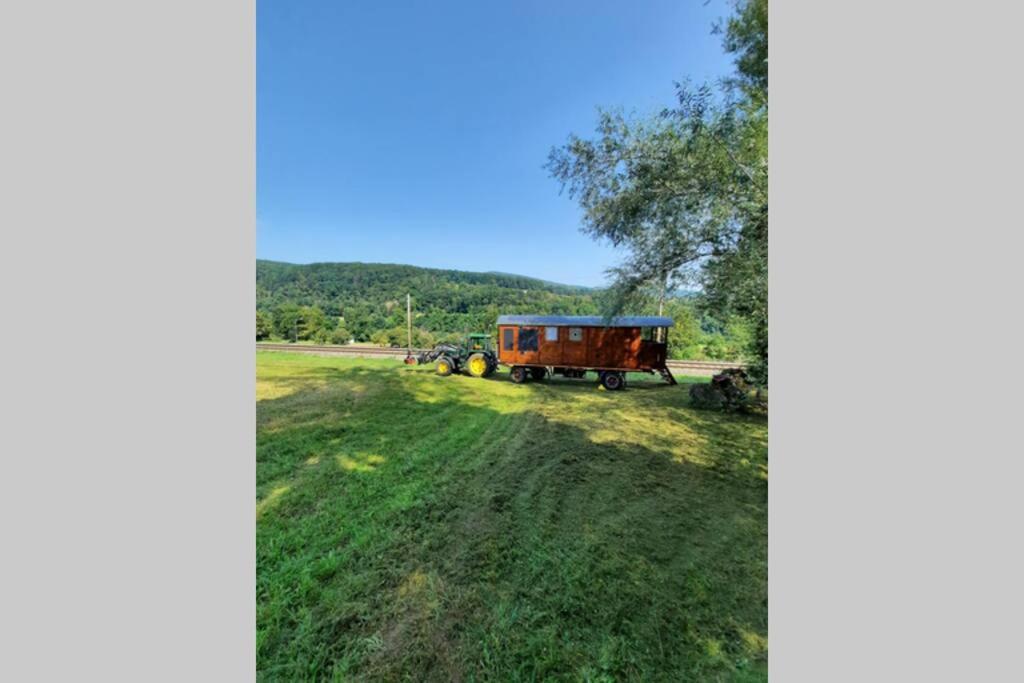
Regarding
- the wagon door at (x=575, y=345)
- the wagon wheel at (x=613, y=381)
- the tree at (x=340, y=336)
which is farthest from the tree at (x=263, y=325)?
the wagon wheel at (x=613, y=381)

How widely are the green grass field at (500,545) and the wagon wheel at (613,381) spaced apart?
1.76 m

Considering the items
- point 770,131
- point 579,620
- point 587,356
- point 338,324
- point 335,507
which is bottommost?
point 579,620

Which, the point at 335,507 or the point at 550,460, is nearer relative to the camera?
the point at 335,507

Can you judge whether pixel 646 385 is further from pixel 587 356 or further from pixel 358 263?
pixel 358 263

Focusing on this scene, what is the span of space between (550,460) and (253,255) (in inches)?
94.2

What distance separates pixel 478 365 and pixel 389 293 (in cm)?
233

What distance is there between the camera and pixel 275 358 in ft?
8.18

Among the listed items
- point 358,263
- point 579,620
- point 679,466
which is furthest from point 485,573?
point 358,263

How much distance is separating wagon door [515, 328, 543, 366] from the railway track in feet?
5.47

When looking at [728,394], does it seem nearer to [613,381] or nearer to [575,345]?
[613,381]

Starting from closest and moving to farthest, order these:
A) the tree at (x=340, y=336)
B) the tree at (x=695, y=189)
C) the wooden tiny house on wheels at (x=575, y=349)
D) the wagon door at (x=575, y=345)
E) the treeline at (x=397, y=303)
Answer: the tree at (x=695, y=189) → the treeline at (x=397, y=303) → the tree at (x=340, y=336) → the wooden tiny house on wheels at (x=575, y=349) → the wagon door at (x=575, y=345)

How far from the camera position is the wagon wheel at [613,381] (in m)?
4.57

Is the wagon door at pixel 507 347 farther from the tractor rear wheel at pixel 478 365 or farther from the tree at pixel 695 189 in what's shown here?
the tree at pixel 695 189

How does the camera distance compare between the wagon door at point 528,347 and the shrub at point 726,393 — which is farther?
the wagon door at point 528,347
